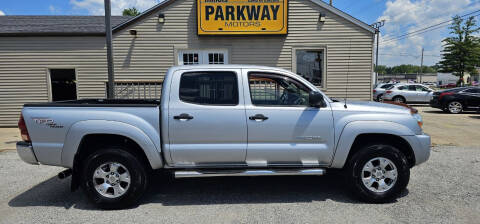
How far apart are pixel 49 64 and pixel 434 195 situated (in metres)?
11.8

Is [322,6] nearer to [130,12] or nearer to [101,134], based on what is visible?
[101,134]

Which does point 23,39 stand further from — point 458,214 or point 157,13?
point 458,214

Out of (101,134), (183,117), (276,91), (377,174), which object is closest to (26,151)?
(101,134)

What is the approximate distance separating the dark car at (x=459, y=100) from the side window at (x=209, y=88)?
15336mm

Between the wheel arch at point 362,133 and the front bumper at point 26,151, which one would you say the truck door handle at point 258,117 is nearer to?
the wheel arch at point 362,133

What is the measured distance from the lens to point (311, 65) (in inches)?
429

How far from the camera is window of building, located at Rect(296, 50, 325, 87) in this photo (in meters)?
10.8

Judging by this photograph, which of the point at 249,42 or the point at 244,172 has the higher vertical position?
the point at 249,42

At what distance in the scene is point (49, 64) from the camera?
10570 millimetres

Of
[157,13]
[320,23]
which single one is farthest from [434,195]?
[157,13]

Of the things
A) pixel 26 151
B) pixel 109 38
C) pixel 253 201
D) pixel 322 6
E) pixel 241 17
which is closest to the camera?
pixel 26 151

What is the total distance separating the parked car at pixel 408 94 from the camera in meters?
19.2

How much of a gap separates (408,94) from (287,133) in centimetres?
1868

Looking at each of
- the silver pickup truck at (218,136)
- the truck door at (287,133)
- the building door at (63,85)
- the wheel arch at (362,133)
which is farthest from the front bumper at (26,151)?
the building door at (63,85)
